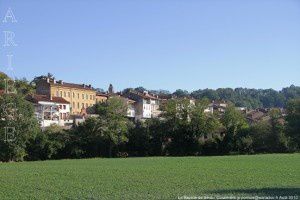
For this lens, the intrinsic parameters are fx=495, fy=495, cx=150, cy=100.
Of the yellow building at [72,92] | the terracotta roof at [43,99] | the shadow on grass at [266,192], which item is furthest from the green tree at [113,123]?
the shadow on grass at [266,192]

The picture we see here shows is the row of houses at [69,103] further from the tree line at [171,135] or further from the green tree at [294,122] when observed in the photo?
the green tree at [294,122]

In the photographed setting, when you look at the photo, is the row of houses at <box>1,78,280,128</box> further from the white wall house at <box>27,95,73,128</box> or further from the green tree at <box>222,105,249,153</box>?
the green tree at <box>222,105,249,153</box>

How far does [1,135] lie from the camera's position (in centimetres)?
6806

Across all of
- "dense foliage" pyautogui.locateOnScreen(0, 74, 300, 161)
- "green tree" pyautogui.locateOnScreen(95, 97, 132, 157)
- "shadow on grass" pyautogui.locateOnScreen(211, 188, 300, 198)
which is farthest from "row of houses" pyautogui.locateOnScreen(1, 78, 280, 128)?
"shadow on grass" pyautogui.locateOnScreen(211, 188, 300, 198)

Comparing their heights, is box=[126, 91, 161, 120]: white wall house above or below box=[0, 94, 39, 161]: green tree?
above

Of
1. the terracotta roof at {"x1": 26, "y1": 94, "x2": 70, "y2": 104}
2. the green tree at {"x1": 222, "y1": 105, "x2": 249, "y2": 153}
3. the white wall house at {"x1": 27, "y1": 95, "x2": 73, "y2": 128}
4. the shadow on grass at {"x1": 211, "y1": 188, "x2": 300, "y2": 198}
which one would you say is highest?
the terracotta roof at {"x1": 26, "y1": 94, "x2": 70, "y2": 104}

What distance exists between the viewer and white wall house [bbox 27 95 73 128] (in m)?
99.2

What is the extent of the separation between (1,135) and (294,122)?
46948 mm

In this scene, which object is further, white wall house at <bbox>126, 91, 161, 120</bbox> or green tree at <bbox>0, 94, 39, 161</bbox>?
white wall house at <bbox>126, 91, 161, 120</bbox>

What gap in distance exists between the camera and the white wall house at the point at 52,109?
99250mm

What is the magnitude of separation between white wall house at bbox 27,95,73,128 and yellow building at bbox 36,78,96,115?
3.83 m

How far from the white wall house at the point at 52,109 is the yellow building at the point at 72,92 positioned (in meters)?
3.83

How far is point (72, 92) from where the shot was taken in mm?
122562

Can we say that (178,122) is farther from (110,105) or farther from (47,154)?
(47,154)
